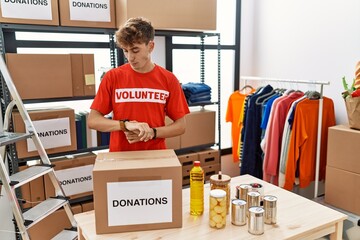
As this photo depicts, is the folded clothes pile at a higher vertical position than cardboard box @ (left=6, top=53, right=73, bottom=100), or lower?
lower

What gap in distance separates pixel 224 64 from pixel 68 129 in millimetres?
2091

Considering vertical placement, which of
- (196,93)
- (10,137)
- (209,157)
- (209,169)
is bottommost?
(209,169)

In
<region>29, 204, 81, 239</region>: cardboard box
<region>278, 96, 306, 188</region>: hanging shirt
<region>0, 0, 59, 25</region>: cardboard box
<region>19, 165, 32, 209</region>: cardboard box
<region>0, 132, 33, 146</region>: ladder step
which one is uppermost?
<region>0, 0, 59, 25</region>: cardboard box

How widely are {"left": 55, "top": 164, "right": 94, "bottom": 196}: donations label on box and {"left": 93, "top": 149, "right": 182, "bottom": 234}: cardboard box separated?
4.58 ft

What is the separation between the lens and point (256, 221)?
1.20 m

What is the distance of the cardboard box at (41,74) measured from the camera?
89.0 inches

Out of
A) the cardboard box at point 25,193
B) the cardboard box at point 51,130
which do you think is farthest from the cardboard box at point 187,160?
the cardboard box at point 25,193

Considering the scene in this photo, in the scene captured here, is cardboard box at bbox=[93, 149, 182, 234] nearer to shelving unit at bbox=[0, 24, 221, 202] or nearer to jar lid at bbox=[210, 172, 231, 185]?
jar lid at bbox=[210, 172, 231, 185]

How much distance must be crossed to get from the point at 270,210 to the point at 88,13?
1.94m

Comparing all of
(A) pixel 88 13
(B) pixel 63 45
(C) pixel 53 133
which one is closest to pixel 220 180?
(C) pixel 53 133

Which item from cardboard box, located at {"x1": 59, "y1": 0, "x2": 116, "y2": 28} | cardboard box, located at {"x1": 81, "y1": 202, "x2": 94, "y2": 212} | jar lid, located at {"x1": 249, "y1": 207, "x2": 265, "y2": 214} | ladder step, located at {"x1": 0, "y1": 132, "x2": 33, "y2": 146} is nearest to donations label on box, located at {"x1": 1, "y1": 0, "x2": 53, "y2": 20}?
cardboard box, located at {"x1": 59, "y1": 0, "x2": 116, "y2": 28}

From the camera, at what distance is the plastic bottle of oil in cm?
132

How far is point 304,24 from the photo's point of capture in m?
3.24

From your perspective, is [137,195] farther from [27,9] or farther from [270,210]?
[27,9]
